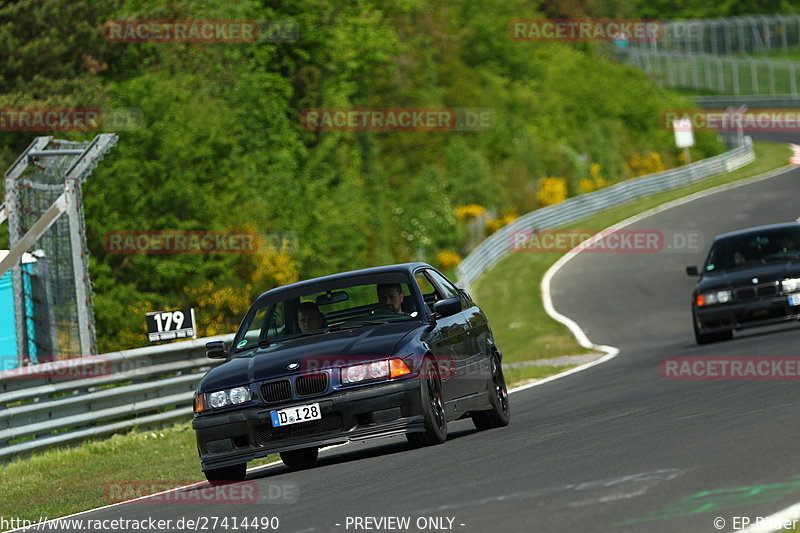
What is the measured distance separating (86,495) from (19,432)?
3344 mm

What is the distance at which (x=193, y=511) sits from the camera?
9.68 metres

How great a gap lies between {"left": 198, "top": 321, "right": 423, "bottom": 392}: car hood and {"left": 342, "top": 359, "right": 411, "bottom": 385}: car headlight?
6 cm

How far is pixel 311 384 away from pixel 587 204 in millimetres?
49054

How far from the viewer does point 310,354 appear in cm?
1116

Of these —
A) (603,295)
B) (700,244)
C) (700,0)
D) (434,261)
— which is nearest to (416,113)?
(434,261)

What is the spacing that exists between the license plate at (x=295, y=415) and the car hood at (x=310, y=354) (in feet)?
0.87

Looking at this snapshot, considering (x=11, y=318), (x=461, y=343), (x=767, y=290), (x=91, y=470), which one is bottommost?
(x=91, y=470)

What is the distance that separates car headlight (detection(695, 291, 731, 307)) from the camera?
69.4ft

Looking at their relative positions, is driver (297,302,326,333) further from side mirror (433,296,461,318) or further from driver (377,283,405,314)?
side mirror (433,296,461,318)

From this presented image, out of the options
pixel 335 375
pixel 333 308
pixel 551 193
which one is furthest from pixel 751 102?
pixel 335 375

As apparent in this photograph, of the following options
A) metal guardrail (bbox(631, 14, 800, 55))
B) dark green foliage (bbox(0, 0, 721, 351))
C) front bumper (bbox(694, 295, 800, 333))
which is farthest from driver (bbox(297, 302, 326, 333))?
metal guardrail (bbox(631, 14, 800, 55))

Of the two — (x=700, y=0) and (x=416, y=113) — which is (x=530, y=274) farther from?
(x=700, y=0)

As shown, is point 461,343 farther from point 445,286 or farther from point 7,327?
point 7,327

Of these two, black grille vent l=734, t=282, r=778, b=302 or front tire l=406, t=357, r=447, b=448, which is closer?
front tire l=406, t=357, r=447, b=448
